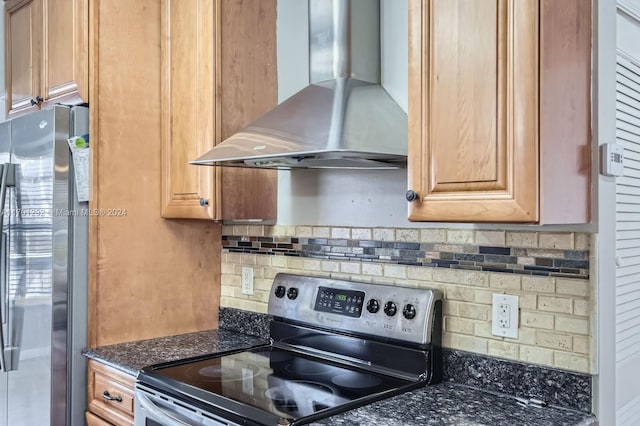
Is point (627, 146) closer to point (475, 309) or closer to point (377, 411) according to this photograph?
point (475, 309)

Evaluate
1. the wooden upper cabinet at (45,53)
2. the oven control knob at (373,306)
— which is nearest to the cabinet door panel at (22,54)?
the wooden upper cabinet at (45,53)

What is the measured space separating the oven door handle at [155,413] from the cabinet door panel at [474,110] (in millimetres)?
939

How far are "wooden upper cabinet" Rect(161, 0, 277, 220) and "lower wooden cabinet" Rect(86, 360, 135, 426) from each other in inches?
25.4

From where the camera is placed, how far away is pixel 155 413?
1.83 m

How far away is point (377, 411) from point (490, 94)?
0.85 metres

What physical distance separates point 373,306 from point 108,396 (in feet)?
3.31

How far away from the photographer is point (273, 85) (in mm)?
2410

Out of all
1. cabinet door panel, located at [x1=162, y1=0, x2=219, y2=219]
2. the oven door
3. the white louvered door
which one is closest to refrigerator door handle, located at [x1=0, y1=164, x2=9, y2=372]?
cabinet door panel, located at [x1=162, y1=0, x2=219, y2=219]

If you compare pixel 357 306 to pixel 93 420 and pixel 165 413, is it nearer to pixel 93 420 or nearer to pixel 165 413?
pixel 165 413

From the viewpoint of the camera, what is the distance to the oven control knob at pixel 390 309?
6.15 feet

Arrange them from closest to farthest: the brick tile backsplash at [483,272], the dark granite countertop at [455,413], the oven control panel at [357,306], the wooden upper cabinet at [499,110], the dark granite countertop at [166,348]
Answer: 1. the wooden upper cabinet at [499,110]
2. the dark granite countertop at [455,413]
3. the brick tile backsplash at [483,272]
4. the oven control panel at [357,306]
5. the dark granite countertop at [166,348]

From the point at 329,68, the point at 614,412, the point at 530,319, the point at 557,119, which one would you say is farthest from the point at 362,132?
the point at 614,412

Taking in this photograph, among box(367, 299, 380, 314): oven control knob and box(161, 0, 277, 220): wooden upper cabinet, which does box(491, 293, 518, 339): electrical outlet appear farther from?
box(161, 0, 277, 220): wooden upper cabinet

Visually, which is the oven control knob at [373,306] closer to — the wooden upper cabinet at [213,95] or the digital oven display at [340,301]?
the digital oven display at [340,301]
